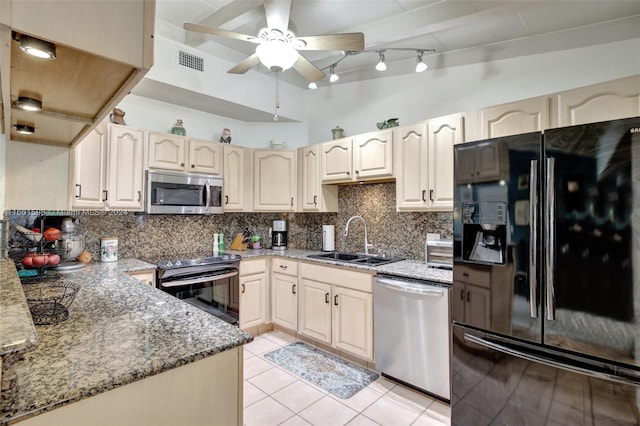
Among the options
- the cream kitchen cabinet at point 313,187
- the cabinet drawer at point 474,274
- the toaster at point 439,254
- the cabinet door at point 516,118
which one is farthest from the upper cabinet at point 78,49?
the cream kitchen cabinet at point 313,187

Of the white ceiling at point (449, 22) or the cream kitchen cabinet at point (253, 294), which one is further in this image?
the cream kitchen cabinet at point (253, 294)

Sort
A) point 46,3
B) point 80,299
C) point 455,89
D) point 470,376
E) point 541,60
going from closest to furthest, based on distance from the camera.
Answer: point 46,3, point 80,299, point 470,376, point 541,60, point 455,89

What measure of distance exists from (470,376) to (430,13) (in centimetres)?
248

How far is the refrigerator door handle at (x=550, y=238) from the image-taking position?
1573 mm

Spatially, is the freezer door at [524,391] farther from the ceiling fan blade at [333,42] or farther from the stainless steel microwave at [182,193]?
the stainless steel microwave at [182,193]

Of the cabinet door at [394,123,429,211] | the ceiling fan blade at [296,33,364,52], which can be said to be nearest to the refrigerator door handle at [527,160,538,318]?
the cabinet door at [394,123,429,211]

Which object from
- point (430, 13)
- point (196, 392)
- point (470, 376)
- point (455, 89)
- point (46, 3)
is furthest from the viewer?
point (455, 89)

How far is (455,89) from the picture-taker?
2893mm

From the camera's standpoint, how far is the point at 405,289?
2307mm

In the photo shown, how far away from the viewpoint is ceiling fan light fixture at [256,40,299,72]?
2.05 metres

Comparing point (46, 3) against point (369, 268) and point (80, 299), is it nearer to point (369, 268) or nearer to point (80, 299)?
point (80, 299)

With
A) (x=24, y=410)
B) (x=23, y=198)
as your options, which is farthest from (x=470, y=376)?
(x=23, y=198)

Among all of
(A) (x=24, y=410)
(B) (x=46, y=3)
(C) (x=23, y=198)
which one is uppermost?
(B) (x=46, y=3)

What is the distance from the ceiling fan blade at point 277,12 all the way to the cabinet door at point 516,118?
1.54m
